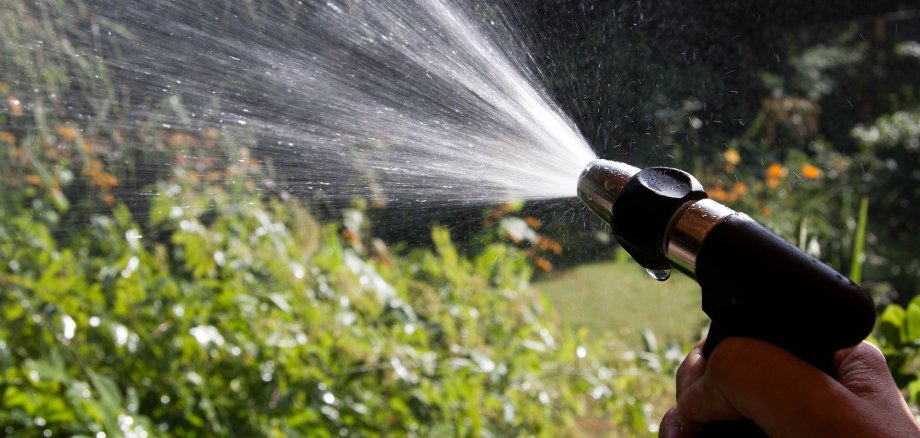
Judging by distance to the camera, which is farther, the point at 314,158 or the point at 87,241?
the point at 87,241

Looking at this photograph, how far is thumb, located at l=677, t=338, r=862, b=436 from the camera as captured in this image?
625 millimetres

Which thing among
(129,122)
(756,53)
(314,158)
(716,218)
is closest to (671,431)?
(716,218)

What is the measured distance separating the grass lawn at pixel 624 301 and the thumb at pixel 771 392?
264 centimetres

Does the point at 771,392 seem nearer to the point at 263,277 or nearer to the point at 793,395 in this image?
the point at 793,395

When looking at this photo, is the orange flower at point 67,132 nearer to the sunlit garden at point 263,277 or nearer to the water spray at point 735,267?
the sunlit garden at point 263,277

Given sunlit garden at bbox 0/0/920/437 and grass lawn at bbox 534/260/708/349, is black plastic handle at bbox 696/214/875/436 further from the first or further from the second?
grass lawn at bbox 534/260/708/349

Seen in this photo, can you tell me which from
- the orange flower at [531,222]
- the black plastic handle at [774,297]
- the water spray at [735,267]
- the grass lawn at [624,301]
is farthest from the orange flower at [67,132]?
the grass lawn at [624,301]

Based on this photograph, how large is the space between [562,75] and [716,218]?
2.50ft

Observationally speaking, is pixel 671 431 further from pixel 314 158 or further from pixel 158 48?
pixel 158 48

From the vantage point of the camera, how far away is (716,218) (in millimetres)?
729

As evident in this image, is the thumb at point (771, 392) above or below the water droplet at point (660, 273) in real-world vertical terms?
above

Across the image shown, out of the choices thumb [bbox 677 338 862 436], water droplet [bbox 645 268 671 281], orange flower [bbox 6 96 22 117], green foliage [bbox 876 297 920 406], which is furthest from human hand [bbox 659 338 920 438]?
orange flower [bbox 6 96 22 117]

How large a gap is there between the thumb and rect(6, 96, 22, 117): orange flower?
1.62 meters

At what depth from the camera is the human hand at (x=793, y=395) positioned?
0.62m
